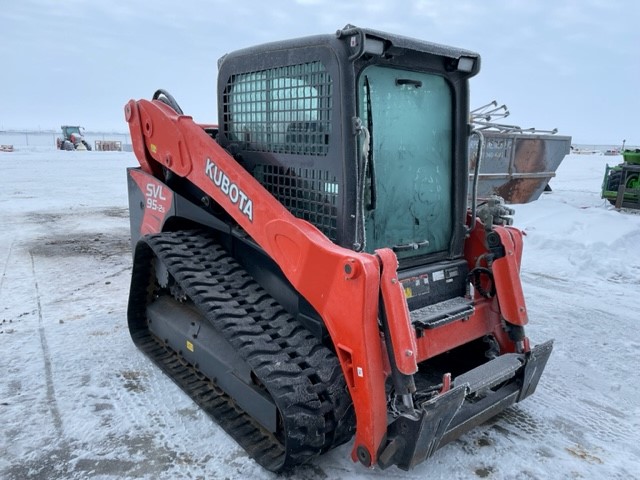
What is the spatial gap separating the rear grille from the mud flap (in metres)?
0.95

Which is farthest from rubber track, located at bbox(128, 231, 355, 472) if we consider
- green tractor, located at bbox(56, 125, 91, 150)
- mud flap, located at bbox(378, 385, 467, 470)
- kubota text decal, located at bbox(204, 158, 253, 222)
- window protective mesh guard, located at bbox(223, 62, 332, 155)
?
green tractor, located at bbox(56, 125, 91, 150)

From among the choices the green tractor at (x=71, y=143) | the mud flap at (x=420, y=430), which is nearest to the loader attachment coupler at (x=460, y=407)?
the mud flap at (x=420, y=430)

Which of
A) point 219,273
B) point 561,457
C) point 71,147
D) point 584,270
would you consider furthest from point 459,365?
point 71,147

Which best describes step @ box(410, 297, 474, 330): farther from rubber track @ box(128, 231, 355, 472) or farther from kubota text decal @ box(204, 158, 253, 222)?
kubota text decal @ box(204, 158, 253, 222)

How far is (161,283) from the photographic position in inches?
156

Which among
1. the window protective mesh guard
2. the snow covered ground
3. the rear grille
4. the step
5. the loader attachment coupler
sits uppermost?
the window protective mesh guard

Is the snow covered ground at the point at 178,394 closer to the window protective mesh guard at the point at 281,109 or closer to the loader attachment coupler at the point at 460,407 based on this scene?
the loader attachment coupler at the point at 460,407

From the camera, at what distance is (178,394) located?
134 inches

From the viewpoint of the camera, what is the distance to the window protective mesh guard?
2.77 m

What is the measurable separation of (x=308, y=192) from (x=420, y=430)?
1.34 m

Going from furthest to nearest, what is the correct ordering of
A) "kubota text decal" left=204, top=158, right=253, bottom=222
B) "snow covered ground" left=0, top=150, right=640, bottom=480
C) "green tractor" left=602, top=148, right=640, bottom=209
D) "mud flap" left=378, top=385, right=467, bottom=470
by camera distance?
1. "green tractor" left=602, top=148, right=640, bottom=209
2. "kubota text decal" left=204, top=158, right=253, bottom=222
3. "snow covered ground" left=0, top=150, right=640, bottom=480
4. "mud flap" left=378, top=385, right=467, bottom=470

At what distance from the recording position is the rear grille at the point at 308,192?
9.14ft

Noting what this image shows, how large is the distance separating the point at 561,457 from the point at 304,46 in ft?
8.48

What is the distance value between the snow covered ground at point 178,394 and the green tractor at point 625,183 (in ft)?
18.9
